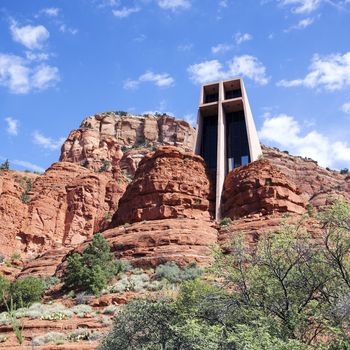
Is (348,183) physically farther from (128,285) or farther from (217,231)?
(128,285)

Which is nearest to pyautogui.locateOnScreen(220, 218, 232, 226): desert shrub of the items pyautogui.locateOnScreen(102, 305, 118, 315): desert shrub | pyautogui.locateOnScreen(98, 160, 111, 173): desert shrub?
pyautogui.locateOnScreen(102, 305, 118, 315): desert shrub

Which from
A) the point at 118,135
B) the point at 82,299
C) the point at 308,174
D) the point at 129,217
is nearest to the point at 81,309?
the point at 82,299

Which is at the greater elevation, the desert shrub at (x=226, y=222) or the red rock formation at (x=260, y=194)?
the red rock formation at (x=260, y=194)

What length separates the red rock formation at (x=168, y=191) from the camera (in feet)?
134

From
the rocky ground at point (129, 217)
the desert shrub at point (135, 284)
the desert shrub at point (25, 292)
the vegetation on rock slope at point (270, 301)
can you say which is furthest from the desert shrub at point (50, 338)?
the desert shrub at point (25, 292)

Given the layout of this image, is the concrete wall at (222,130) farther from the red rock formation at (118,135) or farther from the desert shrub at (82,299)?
the red rock formation at (118,135)

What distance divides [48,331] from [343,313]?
14.8 meters

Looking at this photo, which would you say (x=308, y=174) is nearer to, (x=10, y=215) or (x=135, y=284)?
(x=10, y=215)

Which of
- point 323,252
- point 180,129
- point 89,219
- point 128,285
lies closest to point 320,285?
point 323,252

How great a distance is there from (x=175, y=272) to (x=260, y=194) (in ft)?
45.9

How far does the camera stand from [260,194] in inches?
1581

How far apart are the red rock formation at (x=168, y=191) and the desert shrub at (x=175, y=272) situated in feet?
31.1

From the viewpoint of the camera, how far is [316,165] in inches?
3615

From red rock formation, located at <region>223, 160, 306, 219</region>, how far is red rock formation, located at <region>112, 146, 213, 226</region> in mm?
2507
